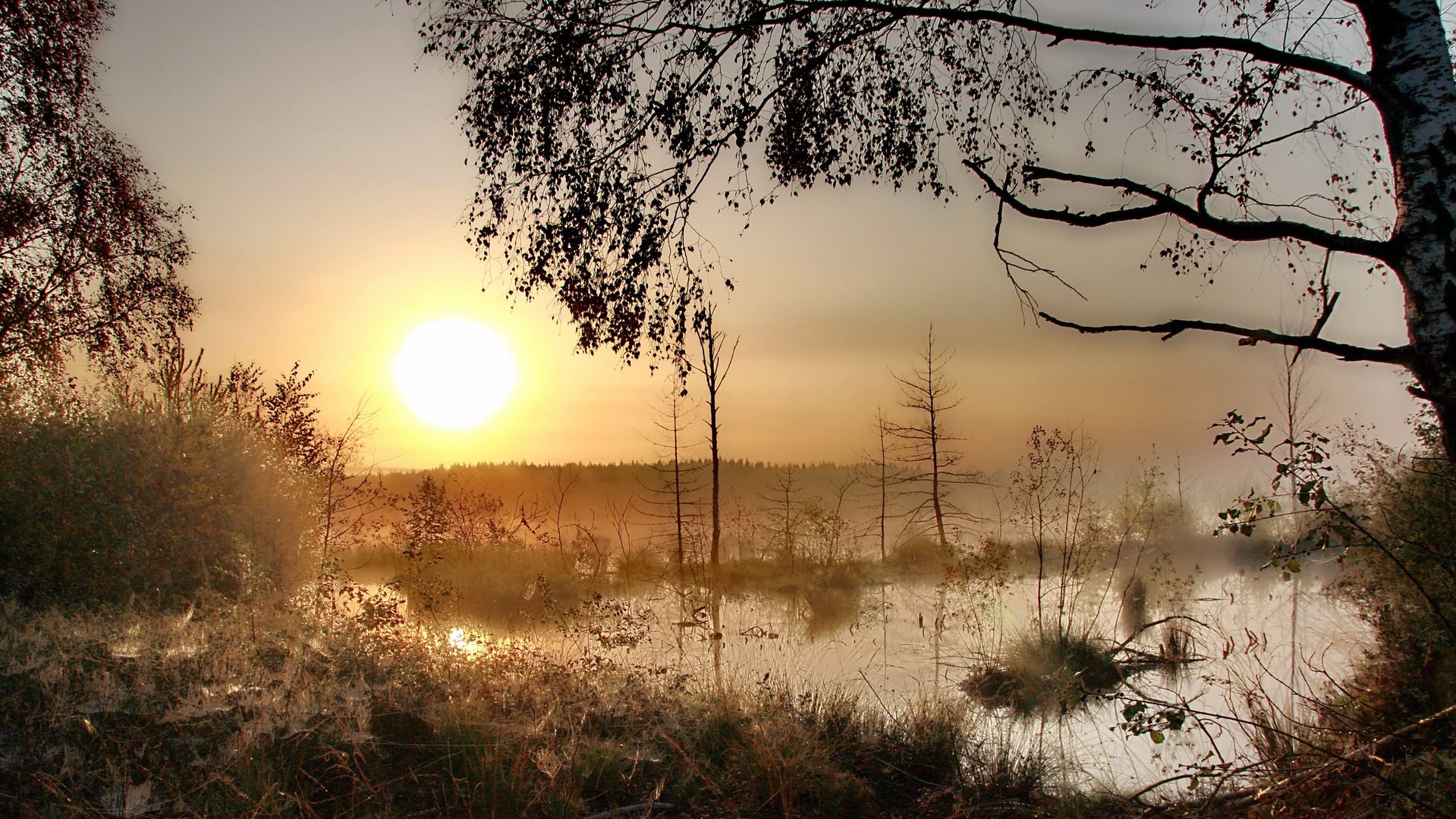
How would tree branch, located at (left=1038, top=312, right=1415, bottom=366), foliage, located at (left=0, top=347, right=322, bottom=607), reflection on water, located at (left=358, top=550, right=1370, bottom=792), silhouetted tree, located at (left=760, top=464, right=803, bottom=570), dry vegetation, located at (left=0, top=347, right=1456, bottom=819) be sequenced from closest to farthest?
tree branch, located at (left=1038, top=312, right=1415, bottom=366) < dry vegetation, located at (left=0, top=347, right=1456, bottom=819) < reflection on water, located at (left=358, top=550, right=1370, bottom=792) < foliage, located at (left=0, top=347, right=322, bottom=607) < silhouetted tree, located at (left=760, top=464, right=803, bottom=570)

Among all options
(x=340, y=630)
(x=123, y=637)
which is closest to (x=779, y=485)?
(x=340, y=630)

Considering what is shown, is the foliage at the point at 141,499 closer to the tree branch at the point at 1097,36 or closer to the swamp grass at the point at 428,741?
the swamp grass at the point at 428,741

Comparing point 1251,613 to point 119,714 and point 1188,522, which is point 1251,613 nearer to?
point 1188,522

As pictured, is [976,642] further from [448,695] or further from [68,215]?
[68,215]

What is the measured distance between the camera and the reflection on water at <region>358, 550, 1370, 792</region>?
709cm

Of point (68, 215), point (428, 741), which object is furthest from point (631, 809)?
point (68, 215)

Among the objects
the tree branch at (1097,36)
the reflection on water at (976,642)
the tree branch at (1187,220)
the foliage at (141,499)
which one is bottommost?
the reflection on water at (976,642)

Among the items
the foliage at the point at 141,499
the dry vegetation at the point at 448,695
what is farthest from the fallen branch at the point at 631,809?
the foliage at the point at 141,499

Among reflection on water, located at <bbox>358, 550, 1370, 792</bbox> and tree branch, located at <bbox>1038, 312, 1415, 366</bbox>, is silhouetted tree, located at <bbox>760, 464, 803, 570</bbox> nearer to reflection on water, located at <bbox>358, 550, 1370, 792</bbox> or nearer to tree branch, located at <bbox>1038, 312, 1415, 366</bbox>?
reflection on water, located at <bbox>358, 550, 1370, 792</bbox>

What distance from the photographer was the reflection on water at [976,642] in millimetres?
7094

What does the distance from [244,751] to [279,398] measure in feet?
40.7

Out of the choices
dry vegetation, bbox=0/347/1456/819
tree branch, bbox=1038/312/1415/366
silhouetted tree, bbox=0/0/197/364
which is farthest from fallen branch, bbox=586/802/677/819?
silhouetted tree, bbox=0/0/197/364

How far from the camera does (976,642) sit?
12211mm

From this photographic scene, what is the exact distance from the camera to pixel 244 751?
14.8 ft
